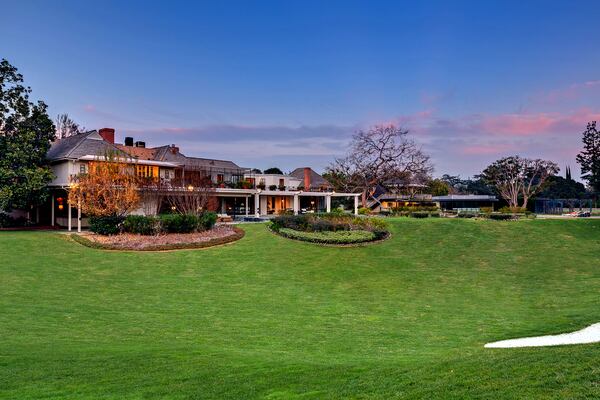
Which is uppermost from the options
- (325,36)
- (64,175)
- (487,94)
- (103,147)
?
(325,36)

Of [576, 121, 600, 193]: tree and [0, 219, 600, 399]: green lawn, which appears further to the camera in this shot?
[576, 121, 600, 193]: tree

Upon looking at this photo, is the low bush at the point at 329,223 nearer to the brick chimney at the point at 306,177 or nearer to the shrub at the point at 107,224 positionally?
the shrub at the point at 107,224

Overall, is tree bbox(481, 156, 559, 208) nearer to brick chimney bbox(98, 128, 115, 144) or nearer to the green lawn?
the green lawn

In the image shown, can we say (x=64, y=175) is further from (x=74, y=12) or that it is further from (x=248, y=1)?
(x=248, y=1)

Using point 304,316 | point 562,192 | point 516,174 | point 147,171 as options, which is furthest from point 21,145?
point 562,192

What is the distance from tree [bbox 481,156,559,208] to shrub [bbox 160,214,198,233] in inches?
1872

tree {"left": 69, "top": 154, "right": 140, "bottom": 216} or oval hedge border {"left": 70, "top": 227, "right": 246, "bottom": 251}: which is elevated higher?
tree {"left": 69, "top": 154, "right": 140, "bottom": 216}

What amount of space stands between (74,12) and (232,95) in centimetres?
1131

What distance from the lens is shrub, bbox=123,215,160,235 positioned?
2588 centimetres

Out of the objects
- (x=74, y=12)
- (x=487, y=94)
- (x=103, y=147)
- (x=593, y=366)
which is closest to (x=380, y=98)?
(x=487, y=94)

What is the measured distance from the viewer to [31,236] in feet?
87.6

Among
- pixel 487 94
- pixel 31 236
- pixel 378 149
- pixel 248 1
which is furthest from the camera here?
pixel 378 149

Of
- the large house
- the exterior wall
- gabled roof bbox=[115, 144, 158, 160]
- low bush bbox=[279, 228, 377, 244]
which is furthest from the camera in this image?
the exterior wall

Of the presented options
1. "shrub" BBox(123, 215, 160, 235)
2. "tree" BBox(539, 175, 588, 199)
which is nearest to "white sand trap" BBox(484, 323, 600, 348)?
"shrub" BBox(123, 215, 160, 235)
